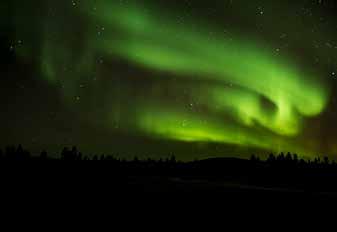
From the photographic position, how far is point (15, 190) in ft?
89.1

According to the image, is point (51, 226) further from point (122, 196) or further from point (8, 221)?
point (122, 196)

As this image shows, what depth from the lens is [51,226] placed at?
15.9 m

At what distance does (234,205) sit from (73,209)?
1115 centimetres

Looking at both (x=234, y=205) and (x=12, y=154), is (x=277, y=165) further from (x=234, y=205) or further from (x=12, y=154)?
(x=234, y=205)

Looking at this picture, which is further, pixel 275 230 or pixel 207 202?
pixel 207 202

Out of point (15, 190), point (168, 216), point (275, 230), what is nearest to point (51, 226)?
point (168, 216)

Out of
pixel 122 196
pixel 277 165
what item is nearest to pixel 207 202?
pixel 122 196

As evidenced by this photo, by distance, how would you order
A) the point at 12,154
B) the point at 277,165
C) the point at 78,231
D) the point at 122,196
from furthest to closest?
the point at 277,165
the point at 12,154
the point at 122,196
the point at 78,231

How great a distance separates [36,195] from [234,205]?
14.4 meters

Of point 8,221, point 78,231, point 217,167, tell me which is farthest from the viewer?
point 217,167

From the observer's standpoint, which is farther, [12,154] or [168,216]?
[12,154]

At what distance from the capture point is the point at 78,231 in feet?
49.4

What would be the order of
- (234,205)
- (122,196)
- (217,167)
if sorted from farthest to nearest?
(217,167), (122,196), (234,205)

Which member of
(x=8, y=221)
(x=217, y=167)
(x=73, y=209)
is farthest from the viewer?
(x=217, y=167)
